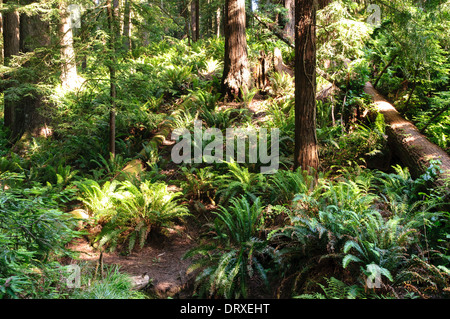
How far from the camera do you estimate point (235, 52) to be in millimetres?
8422

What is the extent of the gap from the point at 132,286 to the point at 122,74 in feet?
13.6

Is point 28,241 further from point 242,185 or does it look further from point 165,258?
point 242,185

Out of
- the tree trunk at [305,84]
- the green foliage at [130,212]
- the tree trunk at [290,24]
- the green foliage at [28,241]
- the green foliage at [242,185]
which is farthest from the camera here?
the tree trunk at [290,24]

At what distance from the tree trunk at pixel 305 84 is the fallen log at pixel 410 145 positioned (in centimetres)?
175

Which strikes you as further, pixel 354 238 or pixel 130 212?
pixel 130 212

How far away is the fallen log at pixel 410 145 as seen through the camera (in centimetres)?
547

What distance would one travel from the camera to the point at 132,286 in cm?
405

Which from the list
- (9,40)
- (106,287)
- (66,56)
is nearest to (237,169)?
(106,287)

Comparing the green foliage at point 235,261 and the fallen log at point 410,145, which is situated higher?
the fallen log at point 410,145

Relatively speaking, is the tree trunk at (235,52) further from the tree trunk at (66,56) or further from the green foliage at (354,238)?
the green foliage at (354,238)

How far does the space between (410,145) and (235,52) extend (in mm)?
4744

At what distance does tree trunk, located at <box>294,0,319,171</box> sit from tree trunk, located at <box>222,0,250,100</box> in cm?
337

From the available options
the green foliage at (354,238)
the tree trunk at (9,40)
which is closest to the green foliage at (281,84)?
the green foliage at (354,238)
